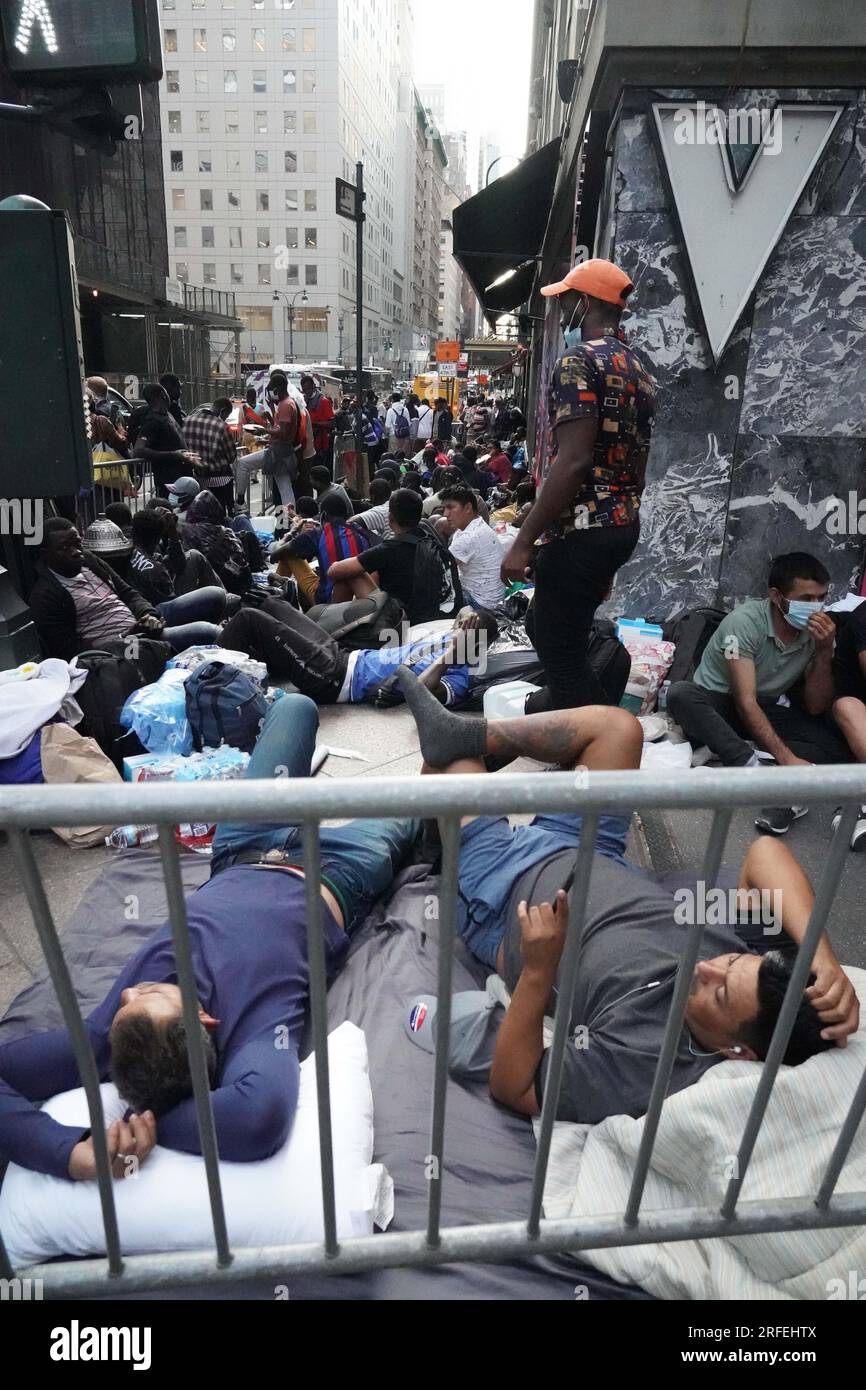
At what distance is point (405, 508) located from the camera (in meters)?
6.54

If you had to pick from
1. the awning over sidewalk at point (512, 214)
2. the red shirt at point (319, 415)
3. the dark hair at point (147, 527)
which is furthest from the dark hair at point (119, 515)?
the red shirt at point (319, 415)

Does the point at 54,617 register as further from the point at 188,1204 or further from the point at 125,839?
the point at 188,1204

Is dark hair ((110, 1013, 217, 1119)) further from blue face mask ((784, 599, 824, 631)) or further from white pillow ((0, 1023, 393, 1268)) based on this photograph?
blue face mask ((784, 599, 824, 631))

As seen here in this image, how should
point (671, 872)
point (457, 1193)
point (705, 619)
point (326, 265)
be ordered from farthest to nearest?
1. point (326, 265)
2. point (705, 619)
3. point (671, 872)
4. point (457, 1193)

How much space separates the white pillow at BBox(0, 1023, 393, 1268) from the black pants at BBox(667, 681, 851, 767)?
310 cm


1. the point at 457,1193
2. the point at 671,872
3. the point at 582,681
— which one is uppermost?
the point at 582,681

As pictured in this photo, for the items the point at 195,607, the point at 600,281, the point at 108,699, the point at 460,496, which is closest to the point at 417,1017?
the point at 108,699

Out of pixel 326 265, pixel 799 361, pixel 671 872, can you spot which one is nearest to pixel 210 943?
pixel 671 872

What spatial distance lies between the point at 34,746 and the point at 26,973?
1401 mm

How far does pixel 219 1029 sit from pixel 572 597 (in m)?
2.44

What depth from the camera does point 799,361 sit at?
5.92 meters

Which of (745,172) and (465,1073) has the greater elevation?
(745,172)
